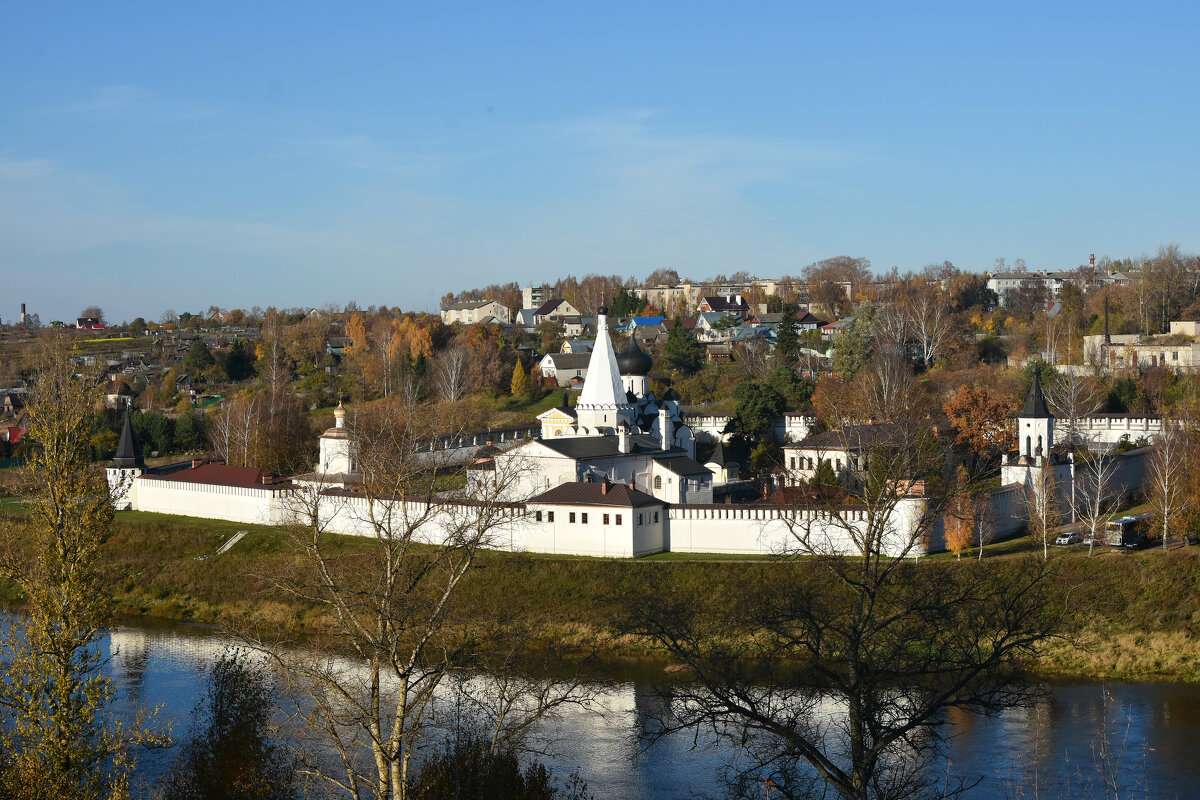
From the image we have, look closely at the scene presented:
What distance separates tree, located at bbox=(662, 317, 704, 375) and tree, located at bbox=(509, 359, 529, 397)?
567 centimetres

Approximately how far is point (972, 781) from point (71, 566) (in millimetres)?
10295

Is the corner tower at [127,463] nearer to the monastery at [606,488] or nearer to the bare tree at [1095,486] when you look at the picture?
the monastery at [606,488]

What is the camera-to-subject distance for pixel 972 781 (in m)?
15.3

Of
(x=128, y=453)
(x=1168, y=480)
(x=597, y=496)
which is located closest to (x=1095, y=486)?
(x=1168, y=480)

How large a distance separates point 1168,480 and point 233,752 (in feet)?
60.4

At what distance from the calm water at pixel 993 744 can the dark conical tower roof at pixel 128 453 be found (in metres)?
14.8

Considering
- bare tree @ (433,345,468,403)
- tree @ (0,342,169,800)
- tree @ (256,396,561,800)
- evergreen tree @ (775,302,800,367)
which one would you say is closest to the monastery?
tree @ (256,396,561,800)

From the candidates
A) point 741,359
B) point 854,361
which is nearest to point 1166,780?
point 854,361

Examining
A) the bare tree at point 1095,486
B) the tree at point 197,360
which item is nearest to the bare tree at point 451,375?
the tree at point 197,360

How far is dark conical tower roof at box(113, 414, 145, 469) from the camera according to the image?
34.9 metres

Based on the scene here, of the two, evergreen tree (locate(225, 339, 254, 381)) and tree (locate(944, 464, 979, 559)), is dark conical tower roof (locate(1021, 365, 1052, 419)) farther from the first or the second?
evergreen tree (locate(225, 339, 254, 381))

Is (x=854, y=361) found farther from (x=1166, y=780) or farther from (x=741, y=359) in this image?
(x=1166, y=780)

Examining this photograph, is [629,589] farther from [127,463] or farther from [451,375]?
[451,375]

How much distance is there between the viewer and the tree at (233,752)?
14922mm
